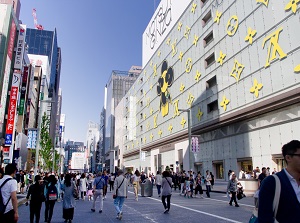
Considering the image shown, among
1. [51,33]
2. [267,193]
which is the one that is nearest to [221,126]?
[267,193]

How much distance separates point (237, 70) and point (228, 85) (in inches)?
77.5

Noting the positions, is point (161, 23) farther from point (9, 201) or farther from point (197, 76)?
A: point (9, 201)

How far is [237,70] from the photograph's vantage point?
89.4ft

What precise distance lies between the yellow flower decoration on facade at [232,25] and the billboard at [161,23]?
1344 centimetres

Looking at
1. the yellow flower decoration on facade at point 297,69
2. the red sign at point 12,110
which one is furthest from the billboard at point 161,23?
the red sign at point 12,110

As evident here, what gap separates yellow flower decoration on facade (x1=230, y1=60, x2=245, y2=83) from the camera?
2669cm

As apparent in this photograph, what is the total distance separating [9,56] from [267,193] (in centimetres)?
4512

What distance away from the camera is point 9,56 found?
136ft

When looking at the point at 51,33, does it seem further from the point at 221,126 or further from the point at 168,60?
the point at 221,126

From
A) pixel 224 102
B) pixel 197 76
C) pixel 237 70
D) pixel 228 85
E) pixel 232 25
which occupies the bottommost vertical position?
pixel 224 102

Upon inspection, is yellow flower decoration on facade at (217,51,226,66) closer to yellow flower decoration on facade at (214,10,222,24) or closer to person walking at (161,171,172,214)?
yellow flower decoration on facade at (214,10,222,24)

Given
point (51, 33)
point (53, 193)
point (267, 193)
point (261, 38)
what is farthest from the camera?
point (51, 33)

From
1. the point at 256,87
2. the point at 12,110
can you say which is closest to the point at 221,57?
the point at 256,87

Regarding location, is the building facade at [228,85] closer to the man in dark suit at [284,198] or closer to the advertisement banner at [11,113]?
the man in dark suit at [284,198]
